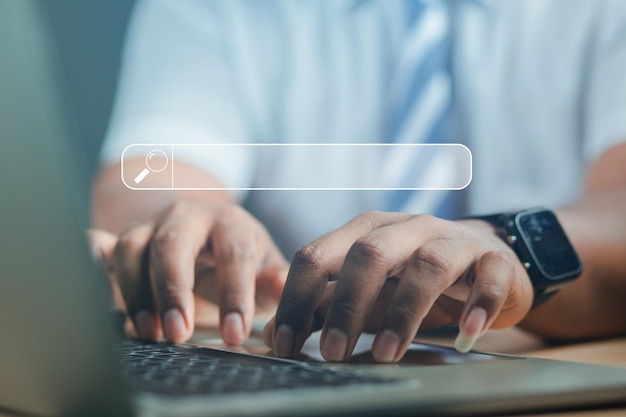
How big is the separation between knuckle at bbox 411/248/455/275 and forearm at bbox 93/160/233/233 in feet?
0.67

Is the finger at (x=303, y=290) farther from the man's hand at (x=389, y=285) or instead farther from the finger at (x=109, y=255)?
the finger at (x=109, y=255)

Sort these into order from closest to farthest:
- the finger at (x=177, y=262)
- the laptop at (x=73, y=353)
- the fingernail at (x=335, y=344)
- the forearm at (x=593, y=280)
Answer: the laptop at (x=73, y=353), the fingernail at (x=335, y=344), the finger at (x=177, y=262), the forearm at (x=593, y=280)

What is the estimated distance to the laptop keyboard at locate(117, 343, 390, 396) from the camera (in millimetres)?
279

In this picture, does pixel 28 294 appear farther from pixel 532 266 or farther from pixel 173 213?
pixel 532 266

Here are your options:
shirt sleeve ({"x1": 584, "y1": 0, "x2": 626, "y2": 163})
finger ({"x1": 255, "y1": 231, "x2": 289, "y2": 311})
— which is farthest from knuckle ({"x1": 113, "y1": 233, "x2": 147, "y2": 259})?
shirt sleeve ({"x1": 584, "y1": 0, "x2": 626, "y2": 163})

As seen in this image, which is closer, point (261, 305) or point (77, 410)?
point (77, 410)

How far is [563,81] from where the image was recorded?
0.69 meters

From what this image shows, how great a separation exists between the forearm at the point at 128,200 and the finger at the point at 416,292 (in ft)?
0.68

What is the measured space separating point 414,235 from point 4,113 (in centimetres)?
33

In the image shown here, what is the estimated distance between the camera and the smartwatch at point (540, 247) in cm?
56

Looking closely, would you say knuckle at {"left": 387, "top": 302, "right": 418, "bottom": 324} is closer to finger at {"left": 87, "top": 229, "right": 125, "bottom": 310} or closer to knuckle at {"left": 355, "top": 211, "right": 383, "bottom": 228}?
knuckle at {"left": 355, "top": 211, "right": 383, "bottom": 228}

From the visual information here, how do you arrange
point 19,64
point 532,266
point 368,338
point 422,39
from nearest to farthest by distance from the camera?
point 19,64
point 368,338
point 532,266
point 422,39

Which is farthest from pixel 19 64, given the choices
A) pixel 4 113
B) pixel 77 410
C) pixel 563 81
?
pixel 563 81

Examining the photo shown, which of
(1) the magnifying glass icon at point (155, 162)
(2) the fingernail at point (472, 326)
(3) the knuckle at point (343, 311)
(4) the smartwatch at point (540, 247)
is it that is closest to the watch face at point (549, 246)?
(4) the smartwatch at point (540, 247)
